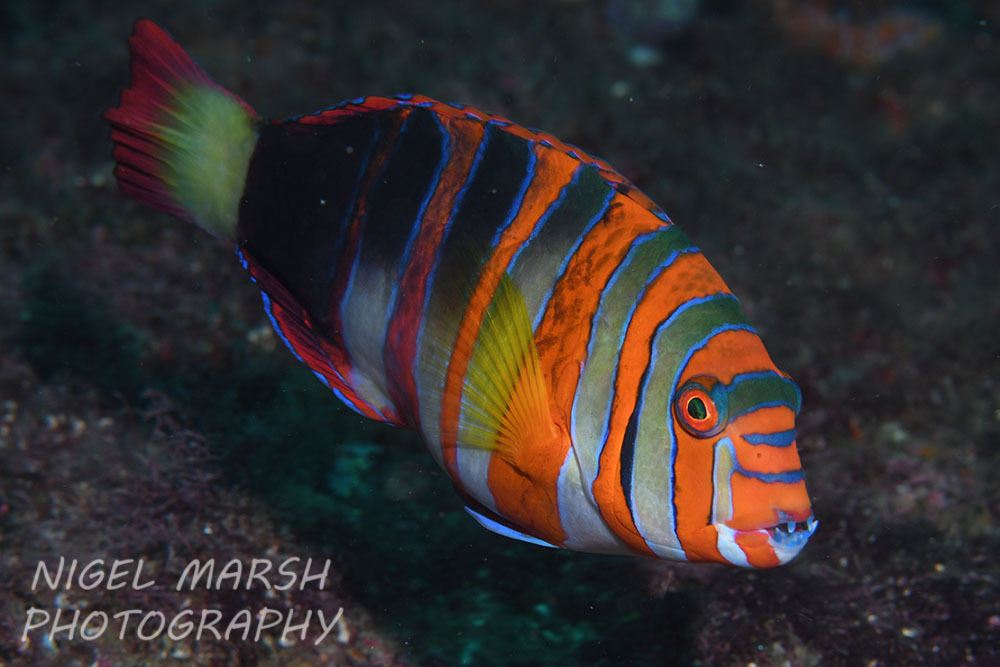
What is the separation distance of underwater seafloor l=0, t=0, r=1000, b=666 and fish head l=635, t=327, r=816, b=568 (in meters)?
1.66

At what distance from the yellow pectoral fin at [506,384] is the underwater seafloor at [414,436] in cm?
173

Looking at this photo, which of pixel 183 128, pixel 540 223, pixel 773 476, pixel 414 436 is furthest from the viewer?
pixel 414 436

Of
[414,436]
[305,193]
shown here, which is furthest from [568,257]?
[414,436]

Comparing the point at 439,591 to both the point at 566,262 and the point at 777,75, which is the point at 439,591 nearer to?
the point at 566,262

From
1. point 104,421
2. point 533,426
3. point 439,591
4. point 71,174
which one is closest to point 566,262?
point 533,426

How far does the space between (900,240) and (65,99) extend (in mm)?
7707

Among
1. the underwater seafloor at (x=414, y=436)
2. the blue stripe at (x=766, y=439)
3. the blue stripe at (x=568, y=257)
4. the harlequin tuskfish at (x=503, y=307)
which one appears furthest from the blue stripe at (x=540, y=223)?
the underwater seafloor at (x=414, y=436)

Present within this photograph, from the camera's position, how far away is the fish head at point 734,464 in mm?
1615

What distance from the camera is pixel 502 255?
6.60ft

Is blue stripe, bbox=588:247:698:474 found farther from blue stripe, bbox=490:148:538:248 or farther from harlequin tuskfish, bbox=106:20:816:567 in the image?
blue stripe, bbox=490:148:538:248

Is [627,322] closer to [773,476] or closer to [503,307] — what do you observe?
[503,307]

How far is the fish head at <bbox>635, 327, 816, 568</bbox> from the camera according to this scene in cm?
162

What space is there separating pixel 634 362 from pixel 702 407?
0.71 ft

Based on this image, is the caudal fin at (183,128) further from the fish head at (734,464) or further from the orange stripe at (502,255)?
the fish head at (734,464)
